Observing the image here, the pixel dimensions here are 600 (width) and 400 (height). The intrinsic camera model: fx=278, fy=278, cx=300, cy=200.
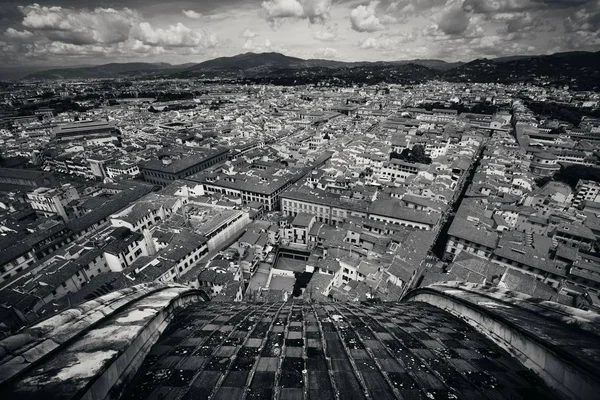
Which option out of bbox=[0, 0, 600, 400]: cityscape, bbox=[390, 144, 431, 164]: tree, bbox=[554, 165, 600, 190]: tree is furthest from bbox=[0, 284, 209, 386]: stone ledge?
bbox=[554, 165, 600, 190]: tree

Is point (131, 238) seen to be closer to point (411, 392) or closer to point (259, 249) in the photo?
point (259, 249)

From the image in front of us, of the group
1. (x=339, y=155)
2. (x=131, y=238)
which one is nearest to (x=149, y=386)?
(x=131, y=238)

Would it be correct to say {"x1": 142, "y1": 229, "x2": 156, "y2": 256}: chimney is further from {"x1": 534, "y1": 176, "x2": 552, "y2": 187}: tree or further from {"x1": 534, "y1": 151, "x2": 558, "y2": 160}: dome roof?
{"x1": 534, "y1": 151, "x2": 558, "y2": 160}: dome roof

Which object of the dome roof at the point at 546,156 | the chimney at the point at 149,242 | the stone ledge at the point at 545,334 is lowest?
the chimney at the point at 149,242

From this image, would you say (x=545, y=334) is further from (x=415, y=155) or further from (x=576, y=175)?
(x=576, y=175)

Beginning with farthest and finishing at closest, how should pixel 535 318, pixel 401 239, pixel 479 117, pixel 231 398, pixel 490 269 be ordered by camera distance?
pixel 479 117 → pixel 401 239 → pixel 490 269 → pixel 535 318 → pixel 231 398

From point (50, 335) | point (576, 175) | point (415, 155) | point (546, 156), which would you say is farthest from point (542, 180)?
point (50, 335)

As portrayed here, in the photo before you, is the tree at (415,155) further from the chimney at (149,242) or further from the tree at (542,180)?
the chimney at (149,242)

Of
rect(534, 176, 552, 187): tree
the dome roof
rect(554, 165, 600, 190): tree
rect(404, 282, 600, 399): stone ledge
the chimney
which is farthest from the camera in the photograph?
the dome roof

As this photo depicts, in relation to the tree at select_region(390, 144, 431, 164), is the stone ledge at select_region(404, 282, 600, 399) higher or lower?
higher

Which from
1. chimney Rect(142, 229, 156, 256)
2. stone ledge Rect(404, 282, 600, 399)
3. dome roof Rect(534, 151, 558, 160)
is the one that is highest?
stone ledge Rect(404, 282, 600, 399)

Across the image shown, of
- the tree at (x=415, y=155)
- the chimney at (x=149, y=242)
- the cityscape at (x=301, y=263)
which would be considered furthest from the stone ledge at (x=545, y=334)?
the tree at (x=415, y=155)
